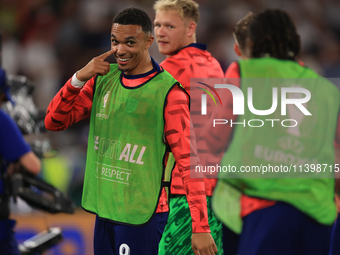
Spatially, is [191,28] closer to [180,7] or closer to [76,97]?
[180,7]

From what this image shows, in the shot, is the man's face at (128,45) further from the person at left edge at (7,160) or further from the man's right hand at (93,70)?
the person at left edge at (7,160)

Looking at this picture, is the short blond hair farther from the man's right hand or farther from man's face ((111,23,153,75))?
the man's right hand

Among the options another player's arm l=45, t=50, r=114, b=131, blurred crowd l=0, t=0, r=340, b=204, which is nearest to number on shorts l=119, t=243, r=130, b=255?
another player's arm l=45, t=50, r=114, b=131

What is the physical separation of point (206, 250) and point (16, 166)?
1898 millimetres

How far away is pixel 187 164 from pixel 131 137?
1.04ft

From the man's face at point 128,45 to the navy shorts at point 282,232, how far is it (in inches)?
37.4

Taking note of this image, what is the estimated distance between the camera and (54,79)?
711cm

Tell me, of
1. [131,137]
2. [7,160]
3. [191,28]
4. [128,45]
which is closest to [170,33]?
[191,28]

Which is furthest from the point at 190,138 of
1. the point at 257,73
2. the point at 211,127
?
the point at 257,73

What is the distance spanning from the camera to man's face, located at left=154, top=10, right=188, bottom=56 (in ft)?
10.5

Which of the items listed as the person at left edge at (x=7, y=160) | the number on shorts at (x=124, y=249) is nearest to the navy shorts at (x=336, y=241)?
the number on shorts at (x=124, y=249)

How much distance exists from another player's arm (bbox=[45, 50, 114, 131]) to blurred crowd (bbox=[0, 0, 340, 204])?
4.14m

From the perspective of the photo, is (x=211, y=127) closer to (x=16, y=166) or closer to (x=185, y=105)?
(x=185, y=105)

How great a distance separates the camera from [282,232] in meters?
2.15
